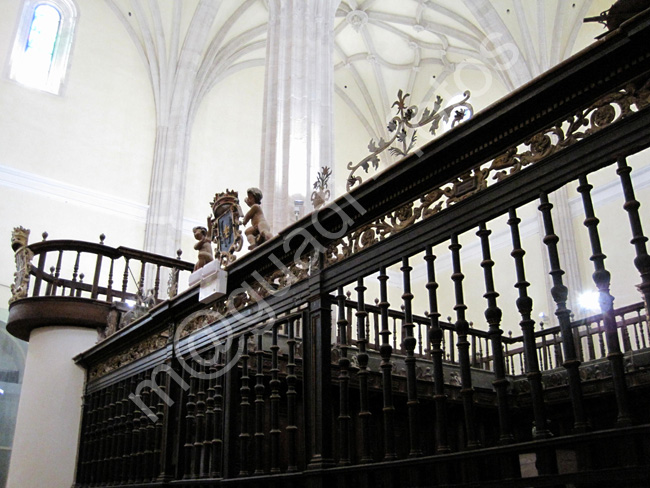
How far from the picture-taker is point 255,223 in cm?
480

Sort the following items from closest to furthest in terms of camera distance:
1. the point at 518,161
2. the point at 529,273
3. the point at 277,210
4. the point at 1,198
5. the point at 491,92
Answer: the point at 518,161 → the point at 277,210 → the point at 1,198 → the point at 529,273 → the point at 491,92

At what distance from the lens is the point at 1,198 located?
46.6ft

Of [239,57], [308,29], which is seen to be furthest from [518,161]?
[239,57]

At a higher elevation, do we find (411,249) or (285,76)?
(285,76)

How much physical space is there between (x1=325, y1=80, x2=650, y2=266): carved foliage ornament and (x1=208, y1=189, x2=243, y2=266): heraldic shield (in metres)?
1.14

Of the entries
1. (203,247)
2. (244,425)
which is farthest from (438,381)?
(203,247)

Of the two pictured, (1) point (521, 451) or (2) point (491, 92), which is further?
(2) point (491, 92)

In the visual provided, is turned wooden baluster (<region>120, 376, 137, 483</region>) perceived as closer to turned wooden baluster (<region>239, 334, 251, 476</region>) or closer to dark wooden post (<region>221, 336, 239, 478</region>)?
dark wooden post (<region>221, 336, 239, 478</region>)

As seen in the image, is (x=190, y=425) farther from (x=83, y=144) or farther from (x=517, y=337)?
(x=83, y=144)

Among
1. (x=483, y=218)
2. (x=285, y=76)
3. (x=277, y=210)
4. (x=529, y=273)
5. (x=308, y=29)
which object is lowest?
(x=483, y=218)

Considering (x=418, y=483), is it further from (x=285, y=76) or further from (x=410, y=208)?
(x=285, y=76)

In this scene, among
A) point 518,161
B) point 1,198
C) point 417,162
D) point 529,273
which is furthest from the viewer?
point 529,273

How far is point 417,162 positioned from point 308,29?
9021mm

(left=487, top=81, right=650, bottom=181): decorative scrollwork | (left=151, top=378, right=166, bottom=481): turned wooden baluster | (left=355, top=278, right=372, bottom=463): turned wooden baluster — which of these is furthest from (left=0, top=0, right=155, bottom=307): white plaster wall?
(left=487, top=81, right=650, bottom=181): decorative scrollwork
